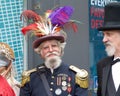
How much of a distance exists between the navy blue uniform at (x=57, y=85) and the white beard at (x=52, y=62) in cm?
5

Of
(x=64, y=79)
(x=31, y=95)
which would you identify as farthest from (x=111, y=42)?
(x=31, y=95)

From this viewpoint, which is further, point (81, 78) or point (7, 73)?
point (7, 73)

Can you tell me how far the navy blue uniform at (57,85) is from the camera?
4.95m

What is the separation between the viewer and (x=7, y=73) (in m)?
5.12

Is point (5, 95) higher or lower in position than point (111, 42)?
lower

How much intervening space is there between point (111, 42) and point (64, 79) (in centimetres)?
69

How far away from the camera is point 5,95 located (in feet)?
16.1

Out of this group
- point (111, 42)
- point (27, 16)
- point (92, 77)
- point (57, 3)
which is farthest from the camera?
point (92, 77)

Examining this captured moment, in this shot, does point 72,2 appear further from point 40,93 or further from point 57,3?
point 40,93

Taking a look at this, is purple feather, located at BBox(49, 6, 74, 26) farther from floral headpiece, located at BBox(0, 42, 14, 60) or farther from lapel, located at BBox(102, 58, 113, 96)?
lapel, located at BBox(102, 58, 113, 96)

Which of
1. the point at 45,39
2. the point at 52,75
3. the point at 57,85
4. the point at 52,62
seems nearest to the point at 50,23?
the point at 45,39

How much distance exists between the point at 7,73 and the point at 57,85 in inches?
21.3

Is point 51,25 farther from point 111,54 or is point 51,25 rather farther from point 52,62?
point 111,54

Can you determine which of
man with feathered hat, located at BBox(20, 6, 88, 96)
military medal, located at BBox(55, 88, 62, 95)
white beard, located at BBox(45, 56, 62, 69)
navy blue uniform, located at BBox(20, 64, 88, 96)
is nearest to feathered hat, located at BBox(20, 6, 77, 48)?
man with feathered hat, located at BBox(20, 6, 88, 96)
